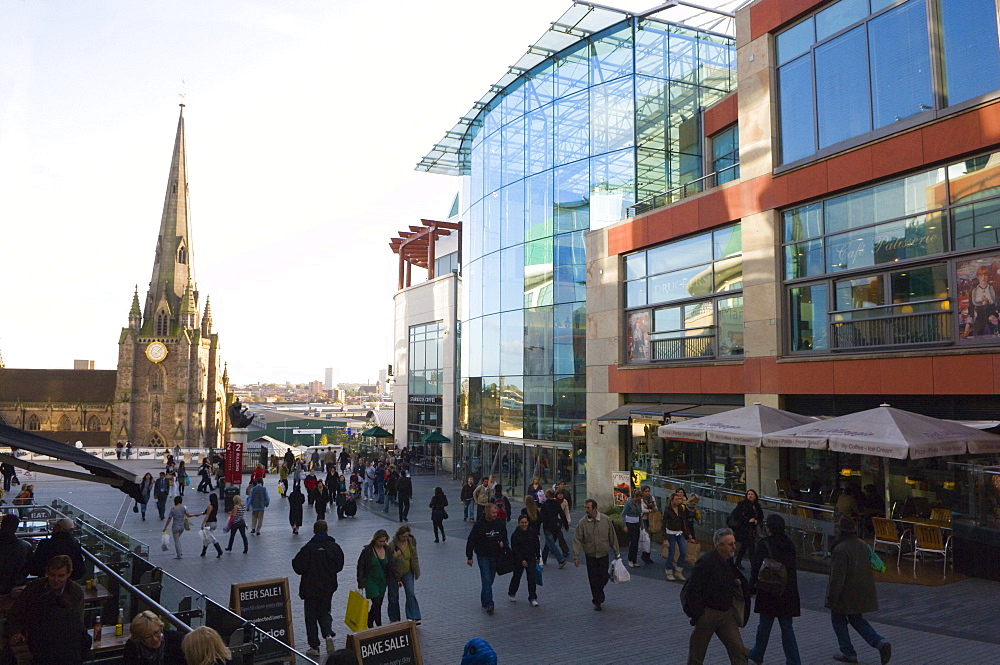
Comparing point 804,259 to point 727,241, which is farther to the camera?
point 727,241

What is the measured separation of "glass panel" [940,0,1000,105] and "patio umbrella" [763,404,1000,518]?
20.5ft

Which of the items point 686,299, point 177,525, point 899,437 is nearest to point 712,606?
point 899,437

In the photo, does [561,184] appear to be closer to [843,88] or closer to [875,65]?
[843,88]

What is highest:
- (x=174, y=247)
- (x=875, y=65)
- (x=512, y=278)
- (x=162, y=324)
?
(x=174, y=247)

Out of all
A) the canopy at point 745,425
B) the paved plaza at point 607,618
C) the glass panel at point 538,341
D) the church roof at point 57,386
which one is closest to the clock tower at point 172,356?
the church roof at point 57,386

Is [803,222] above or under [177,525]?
above

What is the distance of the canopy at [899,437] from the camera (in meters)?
11.7

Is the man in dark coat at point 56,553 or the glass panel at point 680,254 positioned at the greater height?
the glass panel at point 680,254

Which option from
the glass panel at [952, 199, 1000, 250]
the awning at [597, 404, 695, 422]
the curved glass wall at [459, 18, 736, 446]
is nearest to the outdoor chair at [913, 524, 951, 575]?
the glass panel at [952, 199, 1000, 250]

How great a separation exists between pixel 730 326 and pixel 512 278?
12162 mm

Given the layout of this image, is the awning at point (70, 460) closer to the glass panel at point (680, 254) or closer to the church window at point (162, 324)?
the glass panel at point (680, 254)

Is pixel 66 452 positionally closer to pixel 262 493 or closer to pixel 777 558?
pixel 777 558

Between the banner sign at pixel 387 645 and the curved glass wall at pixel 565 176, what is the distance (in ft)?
64.9

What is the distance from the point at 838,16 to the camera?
16625 millimetres
